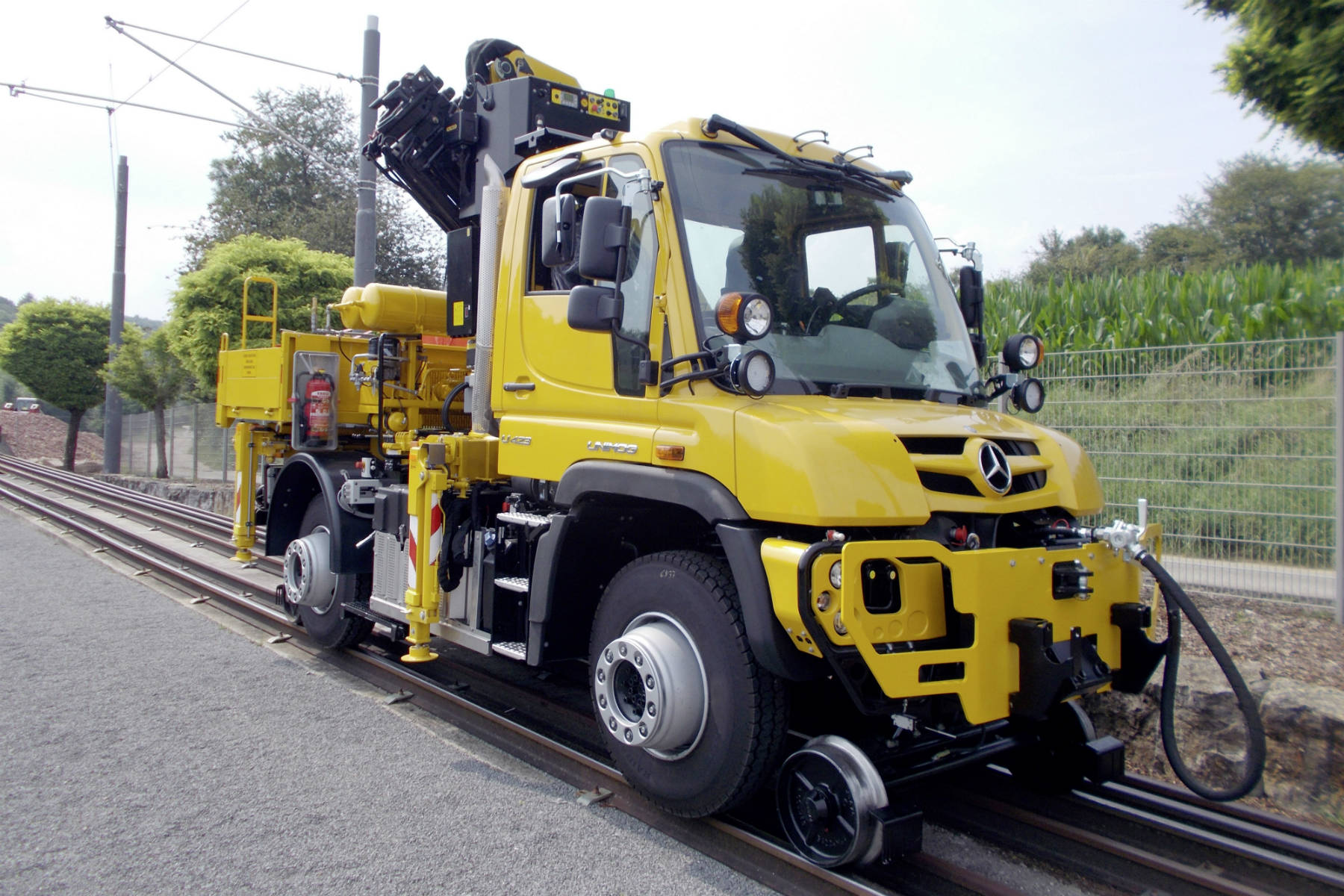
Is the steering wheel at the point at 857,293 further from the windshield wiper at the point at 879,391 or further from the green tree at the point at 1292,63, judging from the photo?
the green tree at the point at 1292,63

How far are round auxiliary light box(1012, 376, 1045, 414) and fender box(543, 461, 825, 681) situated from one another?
186 centimetres

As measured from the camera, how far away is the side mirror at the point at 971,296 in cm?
521

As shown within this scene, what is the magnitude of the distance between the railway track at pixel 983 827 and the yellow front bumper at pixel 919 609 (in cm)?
81

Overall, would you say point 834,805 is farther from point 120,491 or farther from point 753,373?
point 120,491

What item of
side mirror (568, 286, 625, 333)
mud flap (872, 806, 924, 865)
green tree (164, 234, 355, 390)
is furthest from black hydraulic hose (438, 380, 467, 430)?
green tree (164, 234, 355, 390)

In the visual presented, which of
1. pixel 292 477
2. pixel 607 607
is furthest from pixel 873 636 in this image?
pixel 292 477

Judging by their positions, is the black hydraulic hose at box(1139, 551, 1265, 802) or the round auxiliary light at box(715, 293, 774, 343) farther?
the round auxiliary light at box(715, 293, 774, 343)

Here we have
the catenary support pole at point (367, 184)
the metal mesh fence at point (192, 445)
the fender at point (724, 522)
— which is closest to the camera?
the fender at point (724, 522)

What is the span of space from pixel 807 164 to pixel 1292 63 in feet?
9.32

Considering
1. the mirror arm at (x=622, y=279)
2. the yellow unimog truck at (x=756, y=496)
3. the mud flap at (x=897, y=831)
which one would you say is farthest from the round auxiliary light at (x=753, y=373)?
the mud flap at (x=897, y=831)

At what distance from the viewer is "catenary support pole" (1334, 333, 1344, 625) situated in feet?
20.3

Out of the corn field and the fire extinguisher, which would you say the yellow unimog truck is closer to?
the fire extinguisher

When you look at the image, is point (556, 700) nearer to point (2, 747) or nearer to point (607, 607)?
point (607, 607)

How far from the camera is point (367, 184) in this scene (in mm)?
11086
